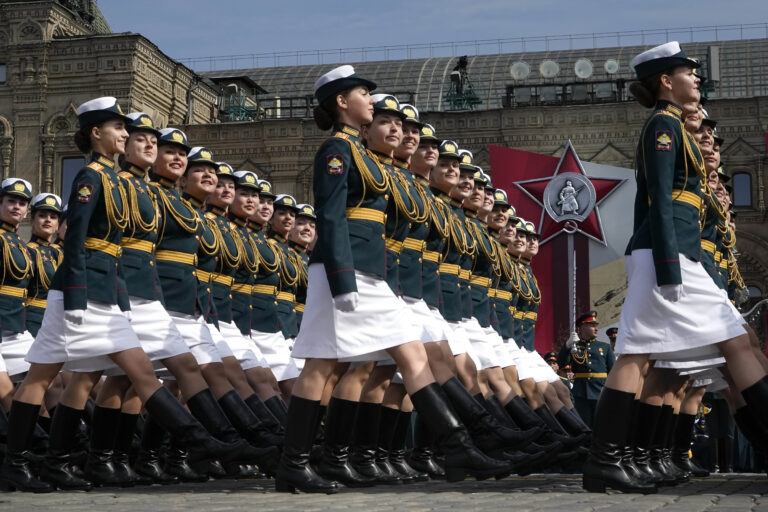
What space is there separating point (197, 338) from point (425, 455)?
183 cm

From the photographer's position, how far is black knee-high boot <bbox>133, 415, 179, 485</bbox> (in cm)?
823

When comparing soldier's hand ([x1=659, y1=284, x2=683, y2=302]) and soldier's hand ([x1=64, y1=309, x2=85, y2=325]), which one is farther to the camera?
soldier's hand ([x1=64, y1=309, x2=85, y2=325])

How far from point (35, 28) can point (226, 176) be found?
23.2 meters

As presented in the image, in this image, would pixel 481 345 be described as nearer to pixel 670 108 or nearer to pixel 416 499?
pixel 670 108

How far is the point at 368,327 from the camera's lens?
6.54 metres

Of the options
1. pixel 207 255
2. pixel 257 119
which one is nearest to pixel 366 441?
pixel 207 255

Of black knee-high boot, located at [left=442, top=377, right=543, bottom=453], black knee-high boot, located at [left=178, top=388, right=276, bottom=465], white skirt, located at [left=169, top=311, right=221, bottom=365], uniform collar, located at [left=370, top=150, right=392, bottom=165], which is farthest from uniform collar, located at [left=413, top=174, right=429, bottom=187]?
black knee-high boot, located at [left=178, top=388, right=276, bottom=465]

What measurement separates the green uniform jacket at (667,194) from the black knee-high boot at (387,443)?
199 centimetres

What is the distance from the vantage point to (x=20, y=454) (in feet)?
23.8

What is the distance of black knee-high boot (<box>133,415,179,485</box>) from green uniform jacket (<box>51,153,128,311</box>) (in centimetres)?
139

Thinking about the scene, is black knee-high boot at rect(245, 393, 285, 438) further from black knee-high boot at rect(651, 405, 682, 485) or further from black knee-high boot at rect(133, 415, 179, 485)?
black knee-high boot at rect(651, 405, 682, 485)

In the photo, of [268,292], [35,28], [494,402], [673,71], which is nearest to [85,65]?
[35,28]

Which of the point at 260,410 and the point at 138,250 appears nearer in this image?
the point at 138,250

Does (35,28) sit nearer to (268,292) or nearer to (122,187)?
(268,292)
